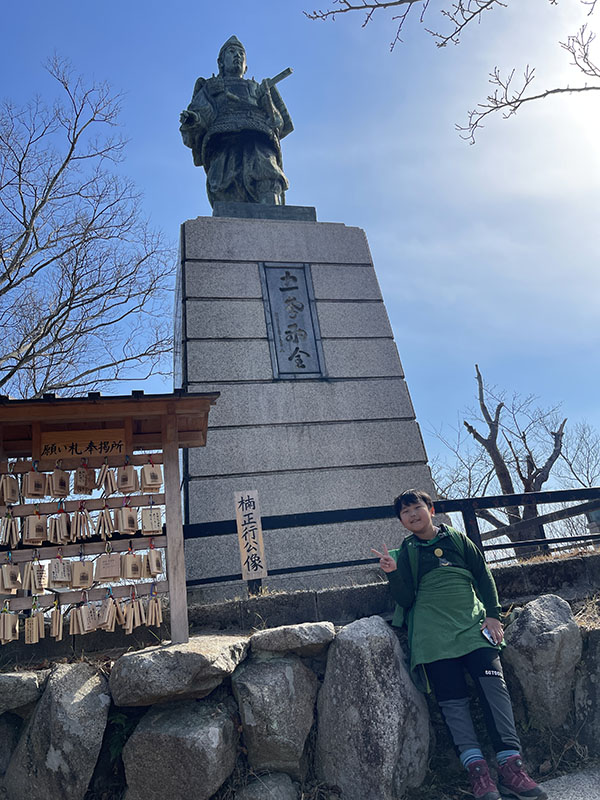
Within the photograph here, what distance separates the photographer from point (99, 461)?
13.8 feet

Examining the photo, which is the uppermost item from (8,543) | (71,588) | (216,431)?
(216,431)

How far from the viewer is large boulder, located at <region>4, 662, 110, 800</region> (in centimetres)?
307

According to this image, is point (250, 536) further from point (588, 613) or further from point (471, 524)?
point (588, 613)

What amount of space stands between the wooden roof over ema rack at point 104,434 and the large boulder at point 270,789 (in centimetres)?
116

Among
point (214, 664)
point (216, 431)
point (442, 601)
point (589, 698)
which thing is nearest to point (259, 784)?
point (214, 664)

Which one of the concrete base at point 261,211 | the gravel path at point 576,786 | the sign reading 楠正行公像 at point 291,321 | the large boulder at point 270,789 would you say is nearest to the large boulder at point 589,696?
the gravel path at point 576,786

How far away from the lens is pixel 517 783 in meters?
2.94

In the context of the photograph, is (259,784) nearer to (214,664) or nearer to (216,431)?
(214,664)

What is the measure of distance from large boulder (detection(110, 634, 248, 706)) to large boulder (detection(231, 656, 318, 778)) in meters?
0.17

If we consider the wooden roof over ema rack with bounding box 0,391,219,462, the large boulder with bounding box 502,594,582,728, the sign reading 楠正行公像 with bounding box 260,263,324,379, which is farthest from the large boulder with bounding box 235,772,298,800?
the sign reading 楠正行公像 with bounding box 260,263,324,379

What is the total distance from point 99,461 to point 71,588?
2.85 feet

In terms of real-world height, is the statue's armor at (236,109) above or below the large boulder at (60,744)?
above

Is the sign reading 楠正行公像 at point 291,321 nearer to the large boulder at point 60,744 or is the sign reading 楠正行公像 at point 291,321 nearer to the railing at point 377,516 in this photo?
the railing at point 377,516

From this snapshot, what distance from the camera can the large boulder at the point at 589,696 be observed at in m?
3.46
